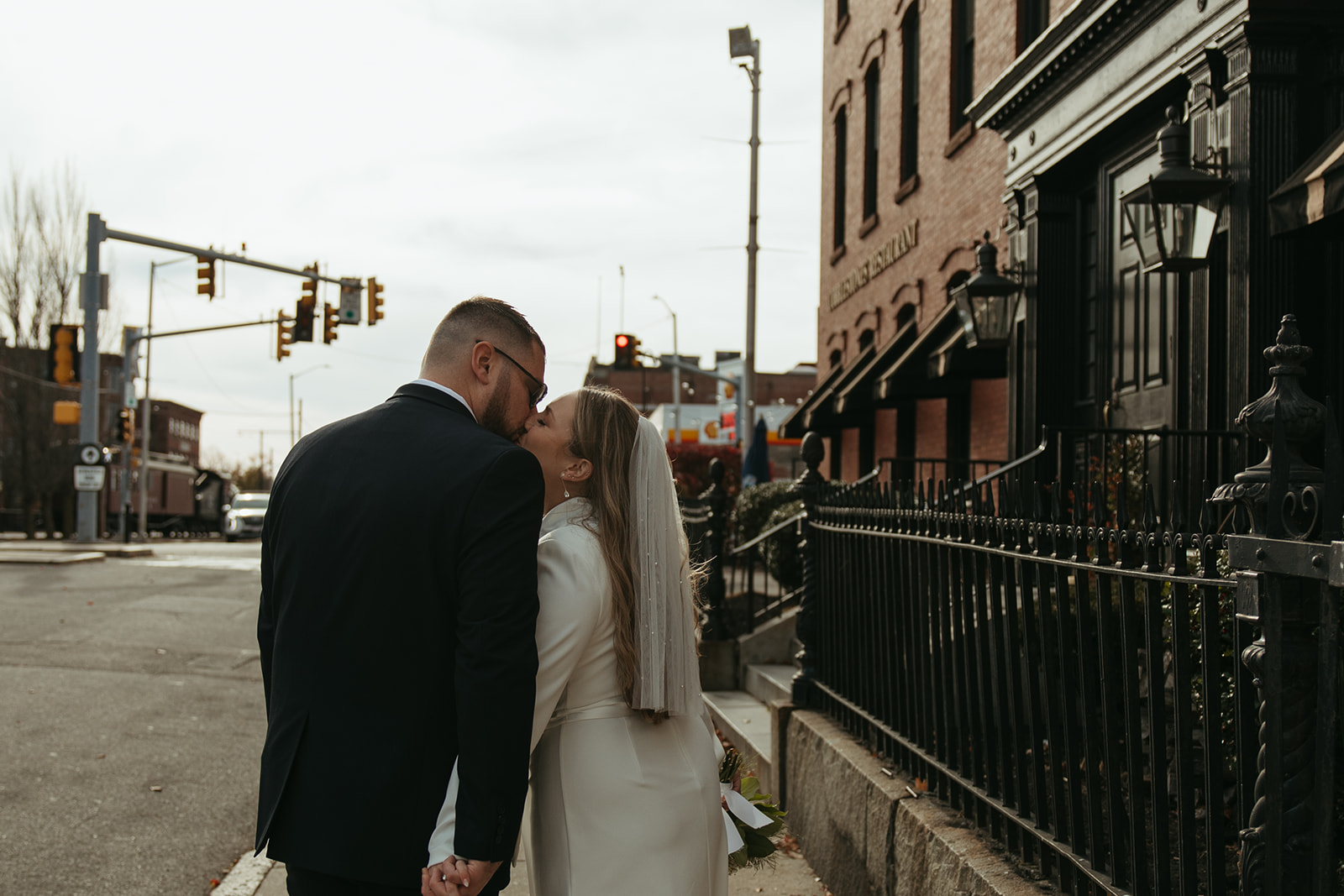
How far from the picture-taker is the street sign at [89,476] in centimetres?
2553

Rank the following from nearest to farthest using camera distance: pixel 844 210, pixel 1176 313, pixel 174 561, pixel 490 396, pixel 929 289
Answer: pixel 490 396
pixel 1176 313
pixel 929 289
pixel 844 210
pixel 174 561

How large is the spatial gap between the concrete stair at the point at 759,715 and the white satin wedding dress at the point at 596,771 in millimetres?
3625

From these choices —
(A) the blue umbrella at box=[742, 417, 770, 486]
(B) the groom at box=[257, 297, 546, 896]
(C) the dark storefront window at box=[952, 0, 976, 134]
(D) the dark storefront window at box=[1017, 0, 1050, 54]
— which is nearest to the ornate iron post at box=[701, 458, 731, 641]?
(D) the dark storefront window at box=[1017, 0, 1050, 54]

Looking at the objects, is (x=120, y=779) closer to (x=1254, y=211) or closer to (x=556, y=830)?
(x=556, y=830)

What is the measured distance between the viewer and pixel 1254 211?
6.57 m

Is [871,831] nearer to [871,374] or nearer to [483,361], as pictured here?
[483,361]

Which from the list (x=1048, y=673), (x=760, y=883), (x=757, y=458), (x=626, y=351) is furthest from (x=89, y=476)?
(x=1048, y=673)

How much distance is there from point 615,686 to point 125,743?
5.90 m

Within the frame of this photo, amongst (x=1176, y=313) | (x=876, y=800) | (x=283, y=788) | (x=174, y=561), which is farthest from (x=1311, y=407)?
(x=174, y=561)

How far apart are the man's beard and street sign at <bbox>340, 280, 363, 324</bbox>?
21.8 metres

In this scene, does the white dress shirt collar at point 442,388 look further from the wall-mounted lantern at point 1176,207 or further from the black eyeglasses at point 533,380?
the wall-mounted lantern at point 1176,207

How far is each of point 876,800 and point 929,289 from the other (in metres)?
9.80

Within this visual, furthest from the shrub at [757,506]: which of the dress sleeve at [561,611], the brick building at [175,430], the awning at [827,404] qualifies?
the brick building at [175,430]

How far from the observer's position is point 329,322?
24.0 m
